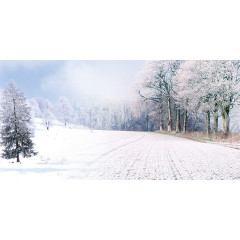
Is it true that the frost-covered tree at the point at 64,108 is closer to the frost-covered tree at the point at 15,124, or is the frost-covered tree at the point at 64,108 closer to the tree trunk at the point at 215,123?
the frost-covered tree at the point at 15,124

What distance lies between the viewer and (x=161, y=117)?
4.05 meters

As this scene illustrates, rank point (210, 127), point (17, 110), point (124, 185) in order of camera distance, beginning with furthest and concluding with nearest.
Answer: point (210, 127) → point (17, 110) → point (124, 185)

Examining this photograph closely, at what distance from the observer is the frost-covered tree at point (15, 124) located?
357 centimetres

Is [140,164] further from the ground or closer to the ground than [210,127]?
closer to the ground

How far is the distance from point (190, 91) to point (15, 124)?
325cm

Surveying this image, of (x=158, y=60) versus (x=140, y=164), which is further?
(x=158, y=60)

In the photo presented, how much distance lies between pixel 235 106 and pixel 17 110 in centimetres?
392

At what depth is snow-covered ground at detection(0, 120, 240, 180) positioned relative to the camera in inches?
133

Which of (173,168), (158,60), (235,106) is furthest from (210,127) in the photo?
(158,60)

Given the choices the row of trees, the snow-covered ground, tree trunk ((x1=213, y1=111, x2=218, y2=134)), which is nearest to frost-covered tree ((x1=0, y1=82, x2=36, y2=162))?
the snow-covered ground

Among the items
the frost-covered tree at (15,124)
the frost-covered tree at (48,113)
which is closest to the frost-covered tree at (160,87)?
the frost-covered tree at (48,113)

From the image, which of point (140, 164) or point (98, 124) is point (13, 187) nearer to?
point (98, 124)

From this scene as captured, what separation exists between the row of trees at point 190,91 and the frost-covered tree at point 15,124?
2069 mm

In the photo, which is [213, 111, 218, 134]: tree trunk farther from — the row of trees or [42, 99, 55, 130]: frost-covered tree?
[42, 99, 55, 130]: frost-covered tree
